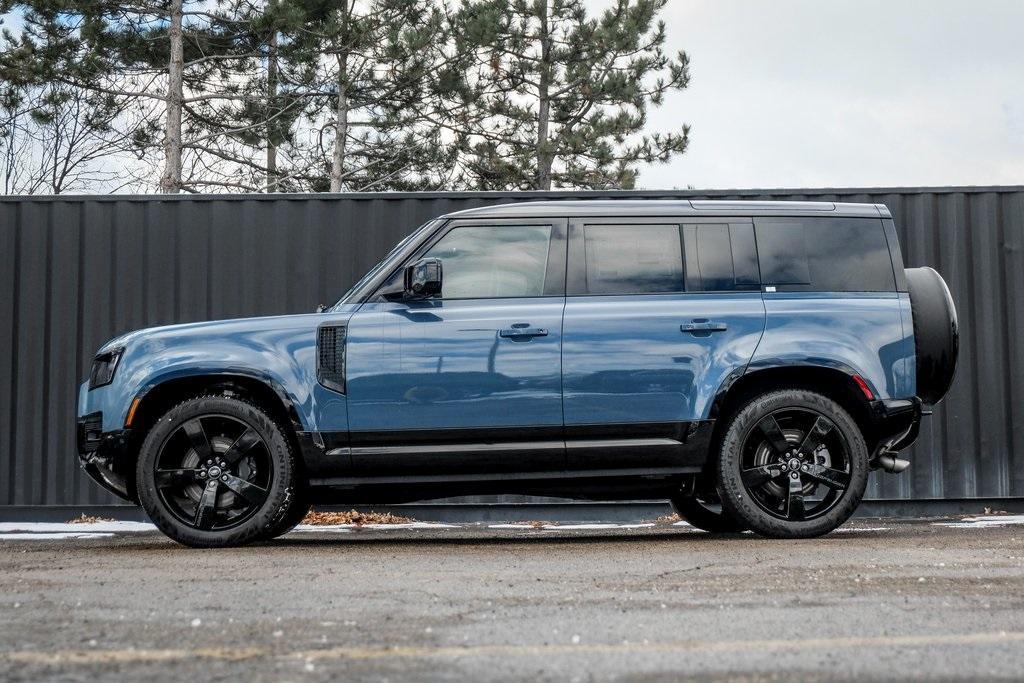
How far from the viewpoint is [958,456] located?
9977 mm

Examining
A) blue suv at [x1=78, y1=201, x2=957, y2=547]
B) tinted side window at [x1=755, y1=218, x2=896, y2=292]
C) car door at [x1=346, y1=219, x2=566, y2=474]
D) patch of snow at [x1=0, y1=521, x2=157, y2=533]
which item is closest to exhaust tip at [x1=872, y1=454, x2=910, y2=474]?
blue suv at [x1=78, y1=201, x2=957, y2=547]

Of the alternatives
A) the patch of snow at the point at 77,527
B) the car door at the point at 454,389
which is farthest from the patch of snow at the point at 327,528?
the car door at the point at 454,389

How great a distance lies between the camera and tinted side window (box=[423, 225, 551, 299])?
723 centimetres

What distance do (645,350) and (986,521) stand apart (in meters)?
3.81

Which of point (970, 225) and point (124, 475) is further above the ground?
point (970, 225)

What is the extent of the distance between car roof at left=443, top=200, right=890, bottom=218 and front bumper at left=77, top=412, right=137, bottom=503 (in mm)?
2334

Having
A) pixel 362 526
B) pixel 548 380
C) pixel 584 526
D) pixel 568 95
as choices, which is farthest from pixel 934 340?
pixel 568 95

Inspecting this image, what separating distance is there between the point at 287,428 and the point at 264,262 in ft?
11.4

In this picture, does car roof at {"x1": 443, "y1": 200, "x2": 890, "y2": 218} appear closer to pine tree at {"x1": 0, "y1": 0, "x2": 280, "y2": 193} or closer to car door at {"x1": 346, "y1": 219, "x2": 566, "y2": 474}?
car door at {"x1": 346, "y1": 219, "x2": 566, "y2": 474}

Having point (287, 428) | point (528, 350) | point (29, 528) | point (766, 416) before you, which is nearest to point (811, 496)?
point (766, 416)

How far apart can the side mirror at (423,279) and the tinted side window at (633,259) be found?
3.00ft

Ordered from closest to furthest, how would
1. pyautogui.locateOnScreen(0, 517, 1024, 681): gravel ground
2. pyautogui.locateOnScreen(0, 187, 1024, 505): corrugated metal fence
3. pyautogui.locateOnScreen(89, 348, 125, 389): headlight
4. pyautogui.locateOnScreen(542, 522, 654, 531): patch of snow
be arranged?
pyautogui.locateOnScreen(0, 517, 1024, 681): gravel ground, pyautogui.locateOnScreen(89, 348, 125, 389): headlight, pyautogui.locateOnScreen(542, 522, 654, 531): patch of snow, pyautogui.locateOnScreen(0, 187, 1024, 505): corrugated metal fence

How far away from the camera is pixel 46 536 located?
8.70 m

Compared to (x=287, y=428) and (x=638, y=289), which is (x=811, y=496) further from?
(x=287, y=428)
